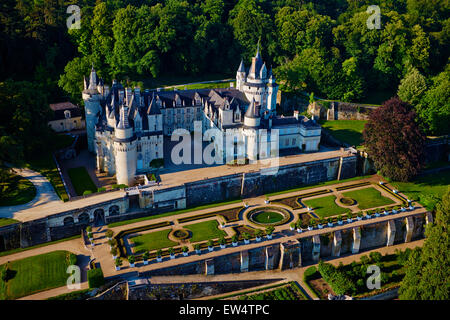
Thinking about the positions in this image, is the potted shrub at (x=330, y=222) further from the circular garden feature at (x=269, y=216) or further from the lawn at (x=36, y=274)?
the lawn at (x=36, y=274)

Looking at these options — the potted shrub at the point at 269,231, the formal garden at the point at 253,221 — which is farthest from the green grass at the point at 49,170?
the potted shrub at the point at 269,231

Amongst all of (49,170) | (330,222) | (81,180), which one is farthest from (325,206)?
(49,170)

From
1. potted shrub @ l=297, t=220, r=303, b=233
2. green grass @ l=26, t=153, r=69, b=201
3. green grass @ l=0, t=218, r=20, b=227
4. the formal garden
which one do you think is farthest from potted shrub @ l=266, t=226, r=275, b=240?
green grass @ l=0, t=218, r=20, b=227

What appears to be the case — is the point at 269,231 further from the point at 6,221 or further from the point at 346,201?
the point at 6,221

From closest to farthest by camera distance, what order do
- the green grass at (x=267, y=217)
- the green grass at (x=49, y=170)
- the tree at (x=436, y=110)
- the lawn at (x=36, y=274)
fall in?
1. the lawn at (x=36, y=274)
2. the green grass at (x=49, y=170)
3. the green grass at (x=267, y=217)
4. the tree at (x=436, y=110)

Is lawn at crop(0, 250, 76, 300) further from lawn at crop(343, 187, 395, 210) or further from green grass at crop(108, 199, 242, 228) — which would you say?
lawn at crop(343, 187, 395, 210)

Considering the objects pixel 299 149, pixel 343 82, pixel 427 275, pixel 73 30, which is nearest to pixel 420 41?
pixel 343 82

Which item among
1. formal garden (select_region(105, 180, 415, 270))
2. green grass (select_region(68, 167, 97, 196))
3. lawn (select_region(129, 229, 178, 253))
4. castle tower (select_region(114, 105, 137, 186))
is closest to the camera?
formal garden (select_region(105, 180, 415, 270))
